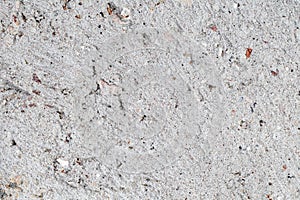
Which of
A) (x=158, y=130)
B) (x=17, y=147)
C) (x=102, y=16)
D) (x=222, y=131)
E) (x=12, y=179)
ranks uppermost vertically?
(x=102, y=16)

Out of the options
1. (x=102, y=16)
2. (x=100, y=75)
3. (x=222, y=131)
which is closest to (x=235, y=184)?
(x=222, y=131)

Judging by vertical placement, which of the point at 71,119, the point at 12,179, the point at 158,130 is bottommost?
the point at 12,179

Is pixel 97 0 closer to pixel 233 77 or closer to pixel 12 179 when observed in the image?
pixel 233 77

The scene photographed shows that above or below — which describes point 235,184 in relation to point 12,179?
above

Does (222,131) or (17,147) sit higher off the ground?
(222,131)

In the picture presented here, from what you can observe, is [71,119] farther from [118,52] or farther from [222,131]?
[222,131]

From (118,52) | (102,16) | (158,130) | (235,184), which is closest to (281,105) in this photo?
(235,184)
